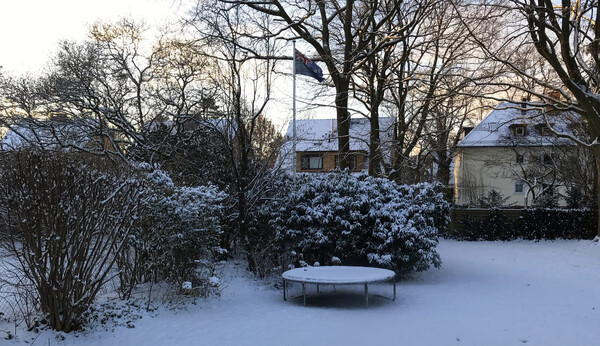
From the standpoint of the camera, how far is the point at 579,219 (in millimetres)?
18062

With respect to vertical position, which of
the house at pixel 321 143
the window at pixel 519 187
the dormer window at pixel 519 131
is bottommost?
the window at pixel 519 187

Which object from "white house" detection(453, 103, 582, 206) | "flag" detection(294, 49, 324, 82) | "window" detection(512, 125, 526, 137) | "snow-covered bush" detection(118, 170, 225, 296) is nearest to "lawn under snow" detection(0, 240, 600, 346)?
"snow-covered bush" detection(118, 170, 225, 296)

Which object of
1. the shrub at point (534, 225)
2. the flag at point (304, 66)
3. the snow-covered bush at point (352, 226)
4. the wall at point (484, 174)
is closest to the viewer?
the snow-covered bush at point (352, 226)

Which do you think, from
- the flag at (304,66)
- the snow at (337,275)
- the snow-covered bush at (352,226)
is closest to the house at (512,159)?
the flag at (304,66)

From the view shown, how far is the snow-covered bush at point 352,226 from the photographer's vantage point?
414 inches

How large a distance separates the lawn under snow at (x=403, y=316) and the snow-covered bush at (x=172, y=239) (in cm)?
72

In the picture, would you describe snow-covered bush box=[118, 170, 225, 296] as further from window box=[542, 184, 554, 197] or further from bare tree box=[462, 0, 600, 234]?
window box=[542, 184, 554, 197]

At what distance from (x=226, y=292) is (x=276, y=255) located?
2.13 m

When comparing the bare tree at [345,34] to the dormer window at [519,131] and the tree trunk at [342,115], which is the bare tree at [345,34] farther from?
the dormer window at [519,131]

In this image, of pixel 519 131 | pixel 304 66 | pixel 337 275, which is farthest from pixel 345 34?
pixel 519 131

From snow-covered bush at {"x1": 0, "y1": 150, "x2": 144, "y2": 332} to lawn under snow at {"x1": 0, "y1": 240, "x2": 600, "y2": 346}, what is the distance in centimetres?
51

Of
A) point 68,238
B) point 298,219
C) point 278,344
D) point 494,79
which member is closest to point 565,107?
point 494,79

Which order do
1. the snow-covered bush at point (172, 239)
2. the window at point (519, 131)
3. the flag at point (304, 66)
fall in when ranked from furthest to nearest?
the window at point (519, 131), the flag at point (304, 66), the snow-covered bush at point (172, 239)

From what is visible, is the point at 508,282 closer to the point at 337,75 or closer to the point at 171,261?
the point at 171,261
